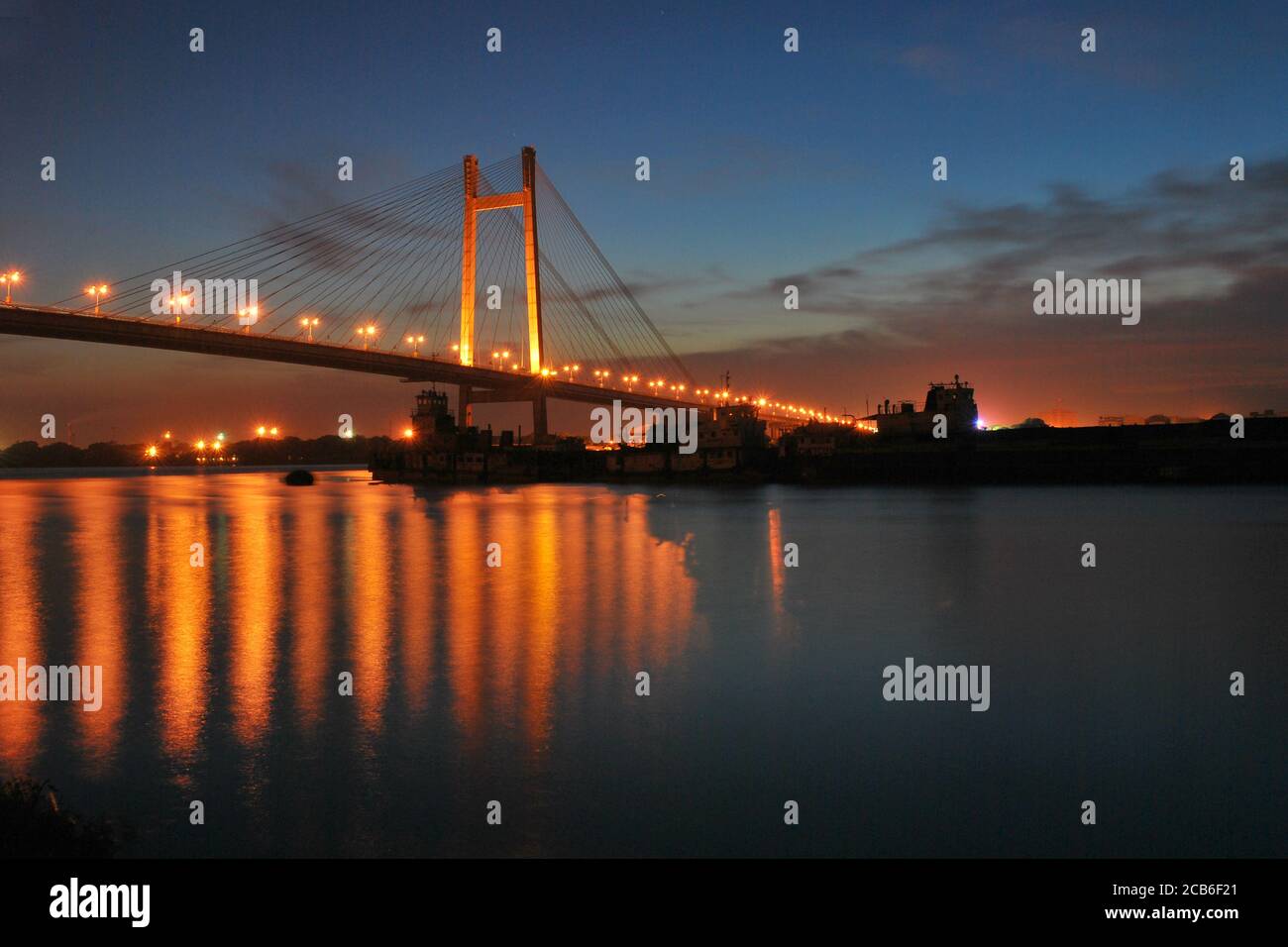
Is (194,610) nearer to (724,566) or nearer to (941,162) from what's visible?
(724,566)

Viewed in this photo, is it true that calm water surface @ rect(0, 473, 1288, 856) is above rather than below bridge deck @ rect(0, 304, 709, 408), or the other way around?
below

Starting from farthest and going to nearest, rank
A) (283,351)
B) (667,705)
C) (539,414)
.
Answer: (539,414) → (283,351) → (667,705)

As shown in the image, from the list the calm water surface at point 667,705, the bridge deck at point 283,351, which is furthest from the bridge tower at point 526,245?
the calm water surface at point 667,705

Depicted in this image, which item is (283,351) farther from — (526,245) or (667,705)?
(667,705)

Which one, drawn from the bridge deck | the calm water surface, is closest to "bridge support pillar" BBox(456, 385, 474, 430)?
the bridge deck

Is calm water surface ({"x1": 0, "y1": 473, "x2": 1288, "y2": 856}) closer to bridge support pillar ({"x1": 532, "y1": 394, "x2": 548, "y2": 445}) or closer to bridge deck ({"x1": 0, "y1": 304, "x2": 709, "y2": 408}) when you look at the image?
bridge deck ({"x1": 0, "y1": 304, "x2": 709, "y2": 408})

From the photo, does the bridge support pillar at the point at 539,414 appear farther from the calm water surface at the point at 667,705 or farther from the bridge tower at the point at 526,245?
the calm water surface at the point at 667,705

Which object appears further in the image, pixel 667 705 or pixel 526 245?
pixel 526 245

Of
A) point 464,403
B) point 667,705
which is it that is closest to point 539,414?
point 464,403

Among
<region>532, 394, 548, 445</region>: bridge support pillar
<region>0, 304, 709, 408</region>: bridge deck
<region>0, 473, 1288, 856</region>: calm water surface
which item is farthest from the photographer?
<region>532, 394, 548, 445</region>: bridge support pillar
